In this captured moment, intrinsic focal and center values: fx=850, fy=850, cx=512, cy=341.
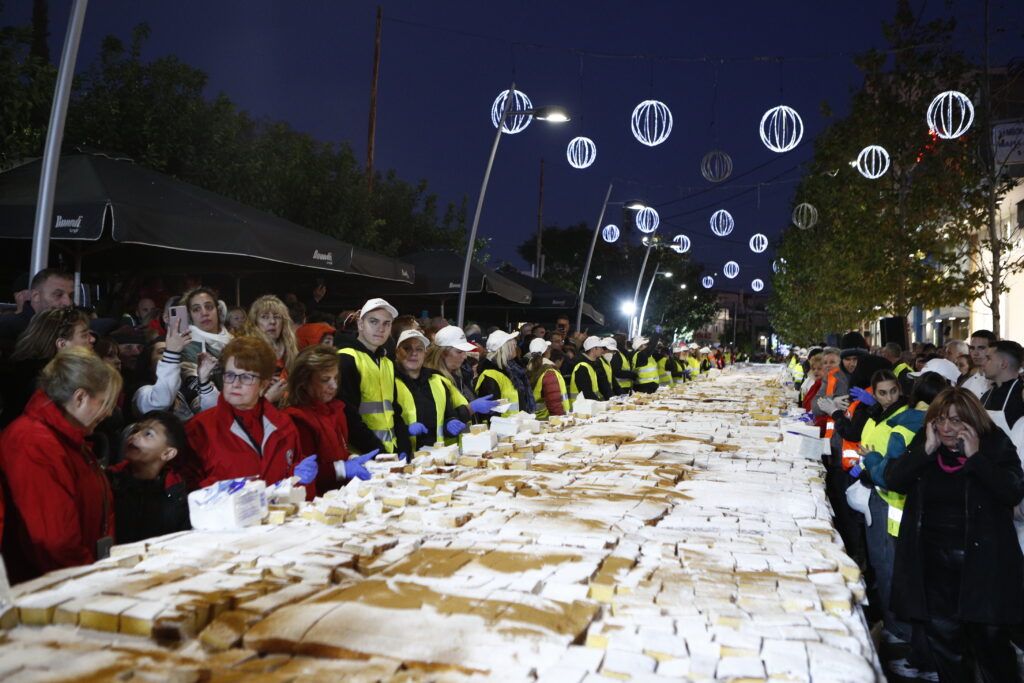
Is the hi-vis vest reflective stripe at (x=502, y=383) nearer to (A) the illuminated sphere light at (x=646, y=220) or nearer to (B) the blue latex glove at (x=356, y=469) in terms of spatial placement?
(B) the blue latex glove at (x=356, y=469)

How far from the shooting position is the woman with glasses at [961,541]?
4277mm

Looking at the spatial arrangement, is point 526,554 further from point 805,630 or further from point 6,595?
point 6,595

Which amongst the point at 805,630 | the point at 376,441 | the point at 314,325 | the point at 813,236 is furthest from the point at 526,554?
the point at 813,236

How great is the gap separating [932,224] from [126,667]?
15.2 metres

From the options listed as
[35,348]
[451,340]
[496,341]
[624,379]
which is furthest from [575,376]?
[35,348]

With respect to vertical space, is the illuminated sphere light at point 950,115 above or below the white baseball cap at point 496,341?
above

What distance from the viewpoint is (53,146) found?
5613mm

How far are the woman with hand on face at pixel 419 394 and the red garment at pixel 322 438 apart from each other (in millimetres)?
1035

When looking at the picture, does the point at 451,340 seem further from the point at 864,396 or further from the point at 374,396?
the point at 864,396

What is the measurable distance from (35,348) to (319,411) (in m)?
1.39

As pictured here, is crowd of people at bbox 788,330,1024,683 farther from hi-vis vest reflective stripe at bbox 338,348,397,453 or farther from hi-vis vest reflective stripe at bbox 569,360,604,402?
hi-vis vest reflective stripe at bbox 569,360,604,402

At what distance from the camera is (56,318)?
4.03m

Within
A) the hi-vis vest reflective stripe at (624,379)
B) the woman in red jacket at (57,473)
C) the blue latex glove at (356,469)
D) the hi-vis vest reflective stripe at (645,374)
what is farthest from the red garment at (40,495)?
the hi-vis vest reflective stripe at (645,374)

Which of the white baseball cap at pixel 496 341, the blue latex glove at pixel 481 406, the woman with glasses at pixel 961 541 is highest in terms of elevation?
the white baseball cap at pixel 496 341
